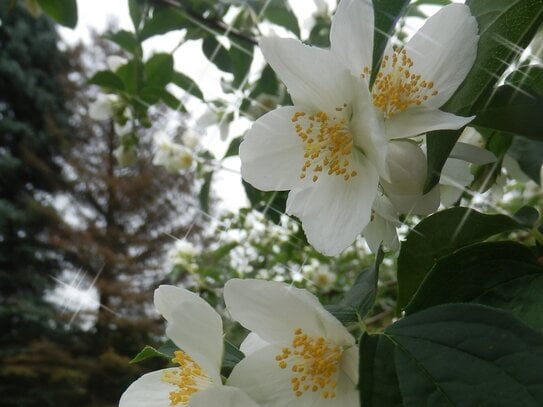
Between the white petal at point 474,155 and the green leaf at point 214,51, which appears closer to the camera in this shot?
the white petal at point 474,155

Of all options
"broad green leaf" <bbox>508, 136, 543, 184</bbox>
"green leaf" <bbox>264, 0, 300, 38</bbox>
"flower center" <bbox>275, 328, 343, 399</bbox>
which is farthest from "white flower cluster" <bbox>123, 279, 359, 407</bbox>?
"green leaf" <bbox>264, 0, 300, 38</bbox>

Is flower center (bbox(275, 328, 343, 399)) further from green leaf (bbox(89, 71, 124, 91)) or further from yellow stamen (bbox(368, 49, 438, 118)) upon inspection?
green leaf (bbox(89, 71, 124, 91))

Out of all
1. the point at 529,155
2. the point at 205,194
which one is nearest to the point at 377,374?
the point at 529,155

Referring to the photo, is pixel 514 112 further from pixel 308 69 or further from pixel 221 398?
pixel 221 398

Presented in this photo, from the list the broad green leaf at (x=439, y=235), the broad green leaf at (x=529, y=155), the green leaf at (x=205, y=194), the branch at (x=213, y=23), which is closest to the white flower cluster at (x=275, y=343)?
the broad green leaf at (x=439, y=235)

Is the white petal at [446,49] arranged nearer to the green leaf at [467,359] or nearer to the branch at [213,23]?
the green leaf at [467,359]

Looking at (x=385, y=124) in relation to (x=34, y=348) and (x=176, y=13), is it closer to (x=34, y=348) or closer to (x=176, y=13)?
(x=176, y=13)
